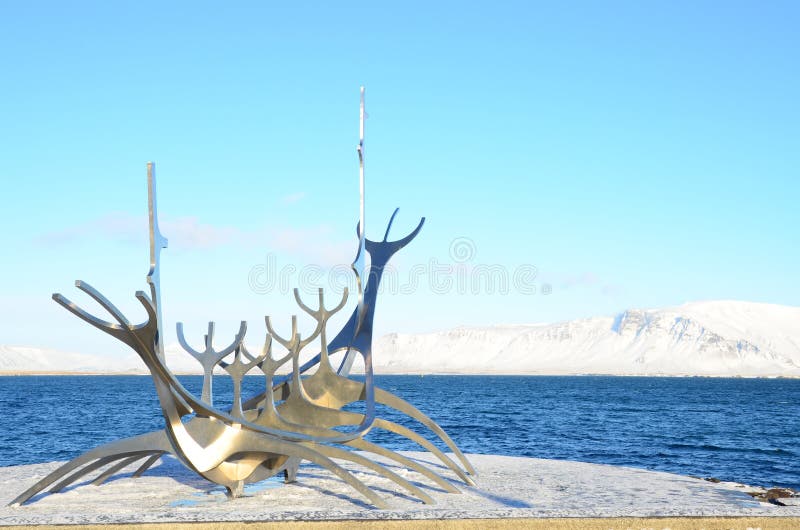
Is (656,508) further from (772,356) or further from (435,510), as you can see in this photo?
(772,356)

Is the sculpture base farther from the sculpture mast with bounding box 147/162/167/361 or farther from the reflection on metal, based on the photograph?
Answer: the sculpture mast with bounding box 147/162/167/361

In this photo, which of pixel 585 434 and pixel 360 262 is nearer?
pixel 360 262

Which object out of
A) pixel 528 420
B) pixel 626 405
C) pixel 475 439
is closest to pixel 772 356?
pixel 626 405

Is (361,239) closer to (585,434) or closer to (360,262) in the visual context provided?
(360,262)

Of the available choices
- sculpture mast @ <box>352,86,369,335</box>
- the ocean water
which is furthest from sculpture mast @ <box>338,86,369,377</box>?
the ocean water

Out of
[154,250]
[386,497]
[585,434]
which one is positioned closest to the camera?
[154,250]

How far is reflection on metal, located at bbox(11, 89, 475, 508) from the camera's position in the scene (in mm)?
13234

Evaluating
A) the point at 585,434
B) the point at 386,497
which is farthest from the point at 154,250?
the point at 585,434

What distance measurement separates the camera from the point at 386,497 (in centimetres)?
1559

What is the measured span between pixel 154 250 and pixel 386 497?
6.02 m

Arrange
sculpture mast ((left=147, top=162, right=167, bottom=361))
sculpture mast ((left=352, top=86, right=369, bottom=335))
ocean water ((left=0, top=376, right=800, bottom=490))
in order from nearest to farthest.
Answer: sculpture mast ((left=147, top=162, right=167, bottom=361)) < sculpture mast ((left=352, top=86, right=369, bottom=335)) < ocean water ((left=0, top=376, right=800, bottom=490))

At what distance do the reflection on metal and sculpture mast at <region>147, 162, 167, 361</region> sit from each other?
0.6 inches

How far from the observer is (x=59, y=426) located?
45.4 meters

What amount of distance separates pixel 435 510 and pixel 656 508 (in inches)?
133
